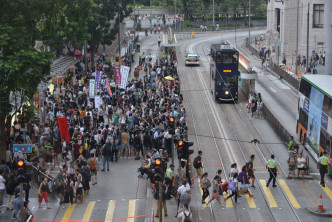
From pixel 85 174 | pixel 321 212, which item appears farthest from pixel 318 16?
pixel 85 174

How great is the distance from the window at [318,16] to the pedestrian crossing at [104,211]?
52334 mm

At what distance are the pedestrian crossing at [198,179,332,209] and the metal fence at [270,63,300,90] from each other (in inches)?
1069

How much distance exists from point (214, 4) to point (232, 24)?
18.1 ft

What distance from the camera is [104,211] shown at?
24.8 metres

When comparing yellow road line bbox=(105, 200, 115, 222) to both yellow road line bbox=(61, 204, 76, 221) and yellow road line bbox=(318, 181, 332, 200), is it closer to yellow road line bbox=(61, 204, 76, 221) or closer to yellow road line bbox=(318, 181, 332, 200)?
yellow road line bbox=(61, 204, 76, 221)

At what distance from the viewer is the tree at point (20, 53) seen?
24.9 metres

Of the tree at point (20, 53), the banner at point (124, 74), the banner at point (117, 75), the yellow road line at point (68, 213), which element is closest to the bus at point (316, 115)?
the yellow road line at point (68, 213)

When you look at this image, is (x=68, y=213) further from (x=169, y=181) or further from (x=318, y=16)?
(x=318, y=16)

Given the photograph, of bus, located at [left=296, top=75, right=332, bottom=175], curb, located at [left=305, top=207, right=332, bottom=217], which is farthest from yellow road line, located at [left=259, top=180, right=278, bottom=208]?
bus, located at [left=296, top=75, right=332, bottom=175]

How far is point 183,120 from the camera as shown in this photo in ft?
118

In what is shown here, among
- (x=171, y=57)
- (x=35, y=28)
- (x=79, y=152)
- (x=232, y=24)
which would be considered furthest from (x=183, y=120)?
(x=232, y=24)

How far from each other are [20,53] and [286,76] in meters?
38.0

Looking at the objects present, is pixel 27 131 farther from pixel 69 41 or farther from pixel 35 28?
pixel 69 41

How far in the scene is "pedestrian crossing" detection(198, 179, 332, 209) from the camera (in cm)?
2533
